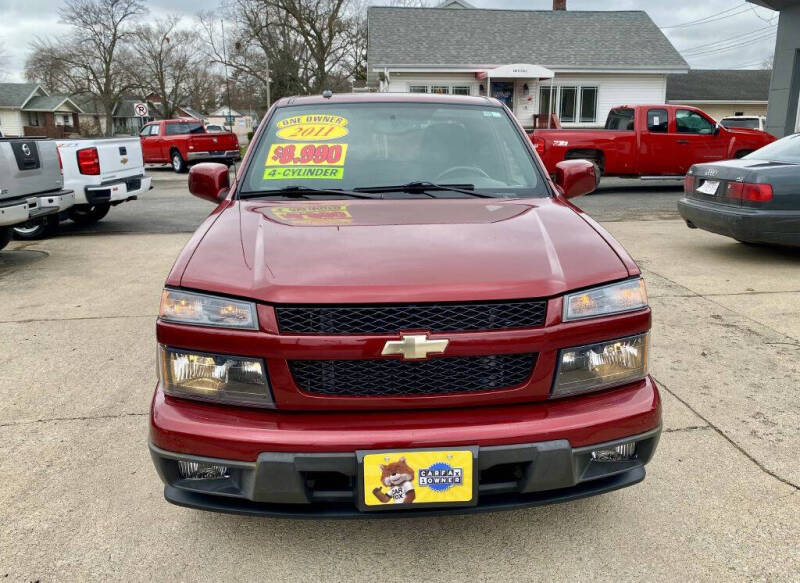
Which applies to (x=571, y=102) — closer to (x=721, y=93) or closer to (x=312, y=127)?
(x=721, y=93)

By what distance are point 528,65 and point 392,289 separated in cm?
2257

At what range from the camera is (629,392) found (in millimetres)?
2281

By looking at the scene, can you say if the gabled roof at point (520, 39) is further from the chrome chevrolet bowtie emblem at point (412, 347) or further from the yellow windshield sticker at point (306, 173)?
the chrome chevrolet bowtie emblem at point (412, 347)

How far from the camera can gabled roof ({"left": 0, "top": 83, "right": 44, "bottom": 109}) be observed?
61.1m

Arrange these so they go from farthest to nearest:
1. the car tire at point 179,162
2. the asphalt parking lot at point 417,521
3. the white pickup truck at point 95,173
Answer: the car tire at point 179,162 < the white pickup truck at point 95,173 < the asphalt parking lot at point 417,521

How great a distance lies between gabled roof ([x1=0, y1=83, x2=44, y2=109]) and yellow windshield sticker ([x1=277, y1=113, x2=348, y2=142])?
69543mm

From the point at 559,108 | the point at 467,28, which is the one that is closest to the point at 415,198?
the point at 559,108

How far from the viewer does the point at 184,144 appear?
22172 millimetres

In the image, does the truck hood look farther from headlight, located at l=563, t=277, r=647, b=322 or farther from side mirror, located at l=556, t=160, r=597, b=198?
side mirror, located at l=556, t=160, r=597, b=198

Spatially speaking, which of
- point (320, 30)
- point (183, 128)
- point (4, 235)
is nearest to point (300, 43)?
point (320, 30)

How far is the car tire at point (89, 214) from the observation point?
10.7 m

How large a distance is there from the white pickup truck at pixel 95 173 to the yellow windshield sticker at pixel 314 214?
23.5 feet

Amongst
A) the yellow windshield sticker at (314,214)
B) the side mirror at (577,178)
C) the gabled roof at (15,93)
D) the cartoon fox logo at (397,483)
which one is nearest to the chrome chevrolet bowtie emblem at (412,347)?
the cartoon fox logo at (397,483)

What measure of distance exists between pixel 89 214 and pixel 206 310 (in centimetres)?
1000
